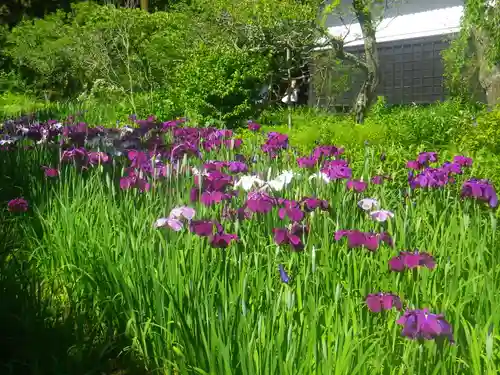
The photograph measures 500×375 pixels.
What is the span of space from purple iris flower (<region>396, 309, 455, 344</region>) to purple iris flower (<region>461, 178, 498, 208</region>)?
55.1 inches

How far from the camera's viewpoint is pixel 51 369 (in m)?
2.24

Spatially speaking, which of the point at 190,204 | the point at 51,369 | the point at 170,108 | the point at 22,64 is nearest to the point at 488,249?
the point at 190,204

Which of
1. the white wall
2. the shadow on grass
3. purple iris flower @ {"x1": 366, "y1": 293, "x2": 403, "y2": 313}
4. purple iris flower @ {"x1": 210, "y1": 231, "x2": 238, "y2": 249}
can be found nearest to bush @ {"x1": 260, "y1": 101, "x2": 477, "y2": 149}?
the shadow on grass

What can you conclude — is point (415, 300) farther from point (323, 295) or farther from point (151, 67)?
point (151, 67)

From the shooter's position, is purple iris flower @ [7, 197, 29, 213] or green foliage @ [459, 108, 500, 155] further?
green foliage @ [459, 108, 500, 155]

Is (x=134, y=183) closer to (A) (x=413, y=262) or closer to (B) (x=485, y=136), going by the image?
(A) (x=413, y=262)

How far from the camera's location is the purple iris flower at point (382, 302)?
6.00 ft

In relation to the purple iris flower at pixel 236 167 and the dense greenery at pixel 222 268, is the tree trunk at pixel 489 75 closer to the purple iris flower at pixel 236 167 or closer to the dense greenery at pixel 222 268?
the dense greenery at pixel 222 268

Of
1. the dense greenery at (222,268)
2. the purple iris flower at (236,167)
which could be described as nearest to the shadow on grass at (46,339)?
the dense greenery at (222,268)

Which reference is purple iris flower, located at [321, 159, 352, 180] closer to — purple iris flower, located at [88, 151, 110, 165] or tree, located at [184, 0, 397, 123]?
purple iris flower, located at [88, 151, 110, 165]

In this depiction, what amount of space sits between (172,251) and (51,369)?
567 millimetres

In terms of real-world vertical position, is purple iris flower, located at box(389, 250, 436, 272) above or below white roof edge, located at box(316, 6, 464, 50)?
below

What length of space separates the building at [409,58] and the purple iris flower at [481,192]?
1098cm

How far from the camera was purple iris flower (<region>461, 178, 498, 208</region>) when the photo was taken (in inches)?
115
